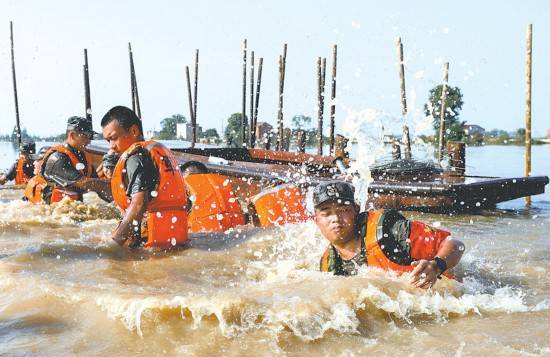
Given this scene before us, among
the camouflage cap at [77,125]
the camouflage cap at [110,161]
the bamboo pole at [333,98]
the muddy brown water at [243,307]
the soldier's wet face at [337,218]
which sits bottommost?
the muddy brown water at [243,307]

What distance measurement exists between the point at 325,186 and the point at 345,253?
573mm

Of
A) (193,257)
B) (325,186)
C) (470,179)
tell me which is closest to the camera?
(325,186)

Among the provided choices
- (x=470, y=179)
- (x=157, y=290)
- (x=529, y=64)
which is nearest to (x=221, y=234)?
(x=157, y=290)

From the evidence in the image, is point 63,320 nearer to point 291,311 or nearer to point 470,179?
point 291,311

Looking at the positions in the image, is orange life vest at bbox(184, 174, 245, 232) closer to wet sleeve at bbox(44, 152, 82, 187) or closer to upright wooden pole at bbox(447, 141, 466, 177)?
wet sleeve at bbox(44, 152, 82, 187)

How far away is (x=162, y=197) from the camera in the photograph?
5.48 m

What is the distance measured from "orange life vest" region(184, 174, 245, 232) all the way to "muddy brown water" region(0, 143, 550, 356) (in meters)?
0.89

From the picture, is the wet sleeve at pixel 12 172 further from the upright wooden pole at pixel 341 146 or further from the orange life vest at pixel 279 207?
the orange life vest at pixel 279 207

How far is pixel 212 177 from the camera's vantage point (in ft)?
23.0

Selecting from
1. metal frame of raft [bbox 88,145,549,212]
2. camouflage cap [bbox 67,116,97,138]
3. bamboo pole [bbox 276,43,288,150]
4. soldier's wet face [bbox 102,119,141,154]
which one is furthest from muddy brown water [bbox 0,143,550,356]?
bamboo pole [bbox 276,43,288,150]

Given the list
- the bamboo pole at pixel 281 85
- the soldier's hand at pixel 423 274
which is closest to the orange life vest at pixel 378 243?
the soldier's hand at pixel 423 274

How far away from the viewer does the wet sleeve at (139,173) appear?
5.27 m

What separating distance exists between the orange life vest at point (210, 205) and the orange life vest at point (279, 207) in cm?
35

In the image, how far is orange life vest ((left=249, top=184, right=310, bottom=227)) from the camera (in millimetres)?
7195
